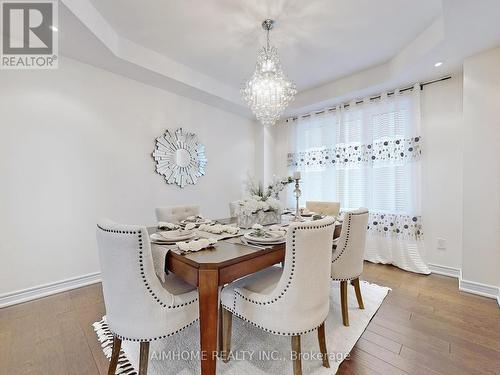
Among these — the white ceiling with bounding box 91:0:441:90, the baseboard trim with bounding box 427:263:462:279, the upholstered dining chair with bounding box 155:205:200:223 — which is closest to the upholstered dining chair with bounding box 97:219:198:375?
the upholstered dining chair with bounding box 155:205:200:223

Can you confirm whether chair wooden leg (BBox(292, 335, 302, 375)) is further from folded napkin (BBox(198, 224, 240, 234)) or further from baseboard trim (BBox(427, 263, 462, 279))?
baseboard trim (BBox(427, 263, 462, 279))

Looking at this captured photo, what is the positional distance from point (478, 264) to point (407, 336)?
145 cm

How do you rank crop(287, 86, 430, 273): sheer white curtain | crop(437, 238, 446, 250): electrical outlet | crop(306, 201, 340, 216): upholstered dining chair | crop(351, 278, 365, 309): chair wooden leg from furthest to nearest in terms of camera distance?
crop(287, 86, 430, 273): sheer white curtain < crop(437, 238, 446, 250): electrical outlet < crop(306, 201, 340, 216): upholstered dining chair < crop(351, 278, 365, 309): chair wooden leg

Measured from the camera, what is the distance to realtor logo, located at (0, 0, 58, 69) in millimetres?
1932

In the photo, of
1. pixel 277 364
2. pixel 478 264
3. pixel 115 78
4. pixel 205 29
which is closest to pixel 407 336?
pixel 277 364

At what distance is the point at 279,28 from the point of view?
2.34m

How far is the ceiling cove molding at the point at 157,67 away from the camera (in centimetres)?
204

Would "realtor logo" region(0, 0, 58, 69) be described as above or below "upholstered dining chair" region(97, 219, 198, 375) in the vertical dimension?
above

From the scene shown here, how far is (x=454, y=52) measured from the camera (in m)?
2.39

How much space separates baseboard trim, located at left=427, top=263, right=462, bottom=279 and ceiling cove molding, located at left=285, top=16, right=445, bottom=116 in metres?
2.48

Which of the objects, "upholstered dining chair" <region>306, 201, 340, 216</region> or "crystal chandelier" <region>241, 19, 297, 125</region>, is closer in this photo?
"crystal chandelier" <region>241, 19, 297, 125</region>

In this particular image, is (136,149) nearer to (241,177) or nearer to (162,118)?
(162,118)

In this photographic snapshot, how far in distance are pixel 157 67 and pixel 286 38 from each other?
62.3 inches

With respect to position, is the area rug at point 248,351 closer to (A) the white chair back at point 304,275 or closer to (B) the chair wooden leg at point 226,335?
(B) the chair wooden leg at point 226,335
